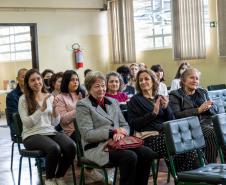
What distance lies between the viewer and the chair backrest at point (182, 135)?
3.55 metres

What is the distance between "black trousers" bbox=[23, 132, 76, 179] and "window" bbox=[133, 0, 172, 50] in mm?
6300

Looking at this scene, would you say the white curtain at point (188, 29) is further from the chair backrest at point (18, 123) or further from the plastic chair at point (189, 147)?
the plastic chair at point (189, 147)

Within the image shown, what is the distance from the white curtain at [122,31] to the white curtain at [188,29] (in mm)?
1503

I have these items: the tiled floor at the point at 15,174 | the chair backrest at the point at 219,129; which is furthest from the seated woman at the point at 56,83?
the chair backrest at the point at 219,129

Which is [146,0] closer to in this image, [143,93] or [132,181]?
[143,93]

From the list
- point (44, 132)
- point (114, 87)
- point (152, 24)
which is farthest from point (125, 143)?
point (152, 24)

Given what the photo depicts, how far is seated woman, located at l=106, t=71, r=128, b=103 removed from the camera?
18.4 ft

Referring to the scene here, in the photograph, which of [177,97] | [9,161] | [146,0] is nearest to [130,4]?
[146,0]

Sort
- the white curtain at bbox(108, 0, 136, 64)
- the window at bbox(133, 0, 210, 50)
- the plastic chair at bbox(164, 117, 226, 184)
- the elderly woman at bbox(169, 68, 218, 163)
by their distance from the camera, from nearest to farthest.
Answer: the plastic chair at bbox(164, 117, 226, 184)
the elderly woman at bbox(169, 68, 218, 163)
the window at bbox(133, 0, 210, 50)
the white curtain at bbox(108, 0, 136, 64)

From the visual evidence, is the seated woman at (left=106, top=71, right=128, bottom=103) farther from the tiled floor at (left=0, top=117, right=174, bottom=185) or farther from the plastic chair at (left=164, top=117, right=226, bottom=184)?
the plastic chair at (left=164, top=117, right=226, bottom=184)

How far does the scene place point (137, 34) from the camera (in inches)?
448

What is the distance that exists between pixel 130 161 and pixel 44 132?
121 cm

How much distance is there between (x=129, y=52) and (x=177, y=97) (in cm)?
659

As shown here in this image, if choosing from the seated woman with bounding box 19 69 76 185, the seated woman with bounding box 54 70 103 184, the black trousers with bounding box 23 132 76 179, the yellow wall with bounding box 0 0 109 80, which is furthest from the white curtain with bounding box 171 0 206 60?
the black trousers with bounding box 23 132 76 179
